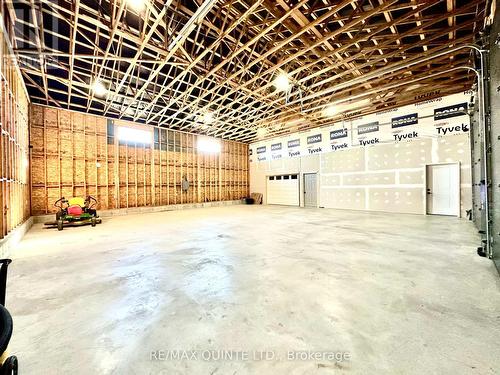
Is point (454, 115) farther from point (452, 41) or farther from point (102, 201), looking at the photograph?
point (102, 201)

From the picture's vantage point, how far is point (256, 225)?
7.50 meters

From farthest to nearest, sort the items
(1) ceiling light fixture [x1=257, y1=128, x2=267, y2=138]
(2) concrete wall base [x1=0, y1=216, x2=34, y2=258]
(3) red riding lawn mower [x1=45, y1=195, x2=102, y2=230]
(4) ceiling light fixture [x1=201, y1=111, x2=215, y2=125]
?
(1) ceiling light fixture [x1=257, y1=128, x2=267, y2=138] < (4) ceiling light fixture [x1=201, y1=111, x2=215, y2=125] < (3) red riding lawn mower [x1=45, y1=195, x2=102, y2=230] < (2) concrete wall base [x1=0, y1=216, x2=34, y2=258]

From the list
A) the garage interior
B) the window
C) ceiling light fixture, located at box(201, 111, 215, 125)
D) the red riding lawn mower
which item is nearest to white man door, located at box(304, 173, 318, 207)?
the garage interior

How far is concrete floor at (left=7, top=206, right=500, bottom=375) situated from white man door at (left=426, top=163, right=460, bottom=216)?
227 inches

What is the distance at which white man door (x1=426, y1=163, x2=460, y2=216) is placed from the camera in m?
8.87

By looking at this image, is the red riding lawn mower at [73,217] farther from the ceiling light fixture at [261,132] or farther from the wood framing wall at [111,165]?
the ceiling light fixture at [261,132]

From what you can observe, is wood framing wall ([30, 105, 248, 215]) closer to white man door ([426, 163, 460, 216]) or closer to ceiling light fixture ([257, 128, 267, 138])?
ceiling light fixture ([257, 128, 267, 138])

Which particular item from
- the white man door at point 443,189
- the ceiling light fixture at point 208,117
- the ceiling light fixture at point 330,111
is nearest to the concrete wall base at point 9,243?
the ceiling light fixture at point 208,117

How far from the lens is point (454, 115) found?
8773 mm

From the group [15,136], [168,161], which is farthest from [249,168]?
[15,136]

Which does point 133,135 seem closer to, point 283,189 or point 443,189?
point 283,189

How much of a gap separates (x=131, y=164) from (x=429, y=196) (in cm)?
1486

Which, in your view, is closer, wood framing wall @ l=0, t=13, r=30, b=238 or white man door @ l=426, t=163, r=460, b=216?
wood framing wall @ l=0, t=13, r=30, b=238

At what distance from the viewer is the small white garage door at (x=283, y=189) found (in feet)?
48.8
